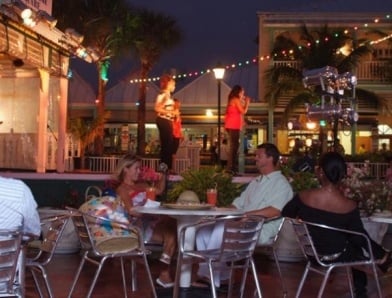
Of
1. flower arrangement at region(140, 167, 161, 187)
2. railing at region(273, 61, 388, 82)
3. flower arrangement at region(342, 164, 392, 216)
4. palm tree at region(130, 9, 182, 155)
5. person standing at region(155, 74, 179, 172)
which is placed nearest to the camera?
flower arrangement at region(342, 164, 392, 216)

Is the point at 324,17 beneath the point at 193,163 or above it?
above

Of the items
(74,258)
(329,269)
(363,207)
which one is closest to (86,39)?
(74,258)

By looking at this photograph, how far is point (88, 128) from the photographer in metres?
19.1

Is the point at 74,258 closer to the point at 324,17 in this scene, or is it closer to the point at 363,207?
the point at 363,207

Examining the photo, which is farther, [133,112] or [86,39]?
[133,112]

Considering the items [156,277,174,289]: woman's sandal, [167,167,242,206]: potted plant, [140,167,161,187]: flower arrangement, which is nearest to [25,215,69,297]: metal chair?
[156,277,174,289]: woman's sandal

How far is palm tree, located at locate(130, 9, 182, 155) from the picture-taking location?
22875mm

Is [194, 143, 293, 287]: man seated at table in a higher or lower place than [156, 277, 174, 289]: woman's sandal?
higher

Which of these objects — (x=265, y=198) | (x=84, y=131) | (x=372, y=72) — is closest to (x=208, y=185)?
(x=265, y=198)

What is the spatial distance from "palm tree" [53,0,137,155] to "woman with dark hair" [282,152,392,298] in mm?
14010

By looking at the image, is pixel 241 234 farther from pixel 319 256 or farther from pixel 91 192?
pixel 91 192

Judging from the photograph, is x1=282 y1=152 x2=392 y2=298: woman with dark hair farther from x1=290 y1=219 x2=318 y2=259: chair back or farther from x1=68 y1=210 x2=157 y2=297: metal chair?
x1=68 y1=210 x2=157 y2=297: metal chair

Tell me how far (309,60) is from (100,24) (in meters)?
6.33

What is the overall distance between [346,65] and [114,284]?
1544 cm
